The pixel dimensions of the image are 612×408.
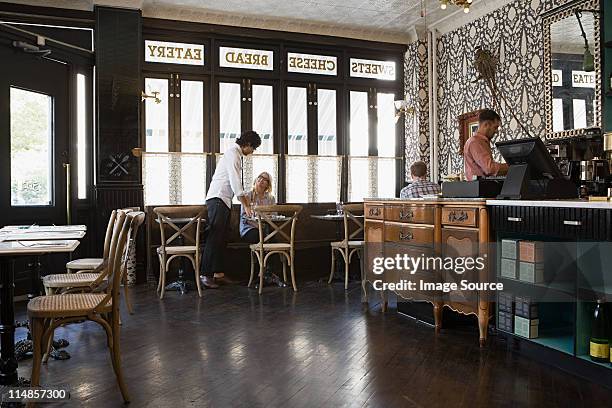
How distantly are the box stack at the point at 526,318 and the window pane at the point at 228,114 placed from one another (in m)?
4.98

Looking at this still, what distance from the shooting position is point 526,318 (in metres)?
3.47

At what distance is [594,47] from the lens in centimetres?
514

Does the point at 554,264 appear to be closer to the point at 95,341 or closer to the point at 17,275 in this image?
the point at 95,341

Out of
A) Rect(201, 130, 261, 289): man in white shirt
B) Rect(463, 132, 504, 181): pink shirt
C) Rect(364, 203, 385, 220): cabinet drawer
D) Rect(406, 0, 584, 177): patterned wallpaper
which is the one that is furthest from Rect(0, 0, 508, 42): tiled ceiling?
Rect(364, 203, 385, 220): cabinet drawer

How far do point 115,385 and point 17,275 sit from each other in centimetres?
350

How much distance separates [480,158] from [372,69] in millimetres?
4389

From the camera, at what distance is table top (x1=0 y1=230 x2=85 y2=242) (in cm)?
349

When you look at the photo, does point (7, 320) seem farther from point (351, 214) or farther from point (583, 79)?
point (583, 79)

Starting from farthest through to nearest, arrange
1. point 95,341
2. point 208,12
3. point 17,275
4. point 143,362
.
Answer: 1. point 208,12
2. point 17,275
3. point 95,341
4. point 143,362

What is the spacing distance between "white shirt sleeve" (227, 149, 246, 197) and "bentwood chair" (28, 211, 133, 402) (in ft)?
10.5

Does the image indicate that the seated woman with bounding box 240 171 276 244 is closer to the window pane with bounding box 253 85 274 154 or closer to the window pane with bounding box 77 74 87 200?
the window pane with bounding box 253 85 274 154

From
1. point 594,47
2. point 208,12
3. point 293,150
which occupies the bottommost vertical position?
point 293,150

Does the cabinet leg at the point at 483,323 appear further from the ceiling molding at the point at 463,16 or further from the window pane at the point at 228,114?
the window pane at the point at 228,114

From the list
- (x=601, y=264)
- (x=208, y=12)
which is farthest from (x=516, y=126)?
(x=208, y=12)
